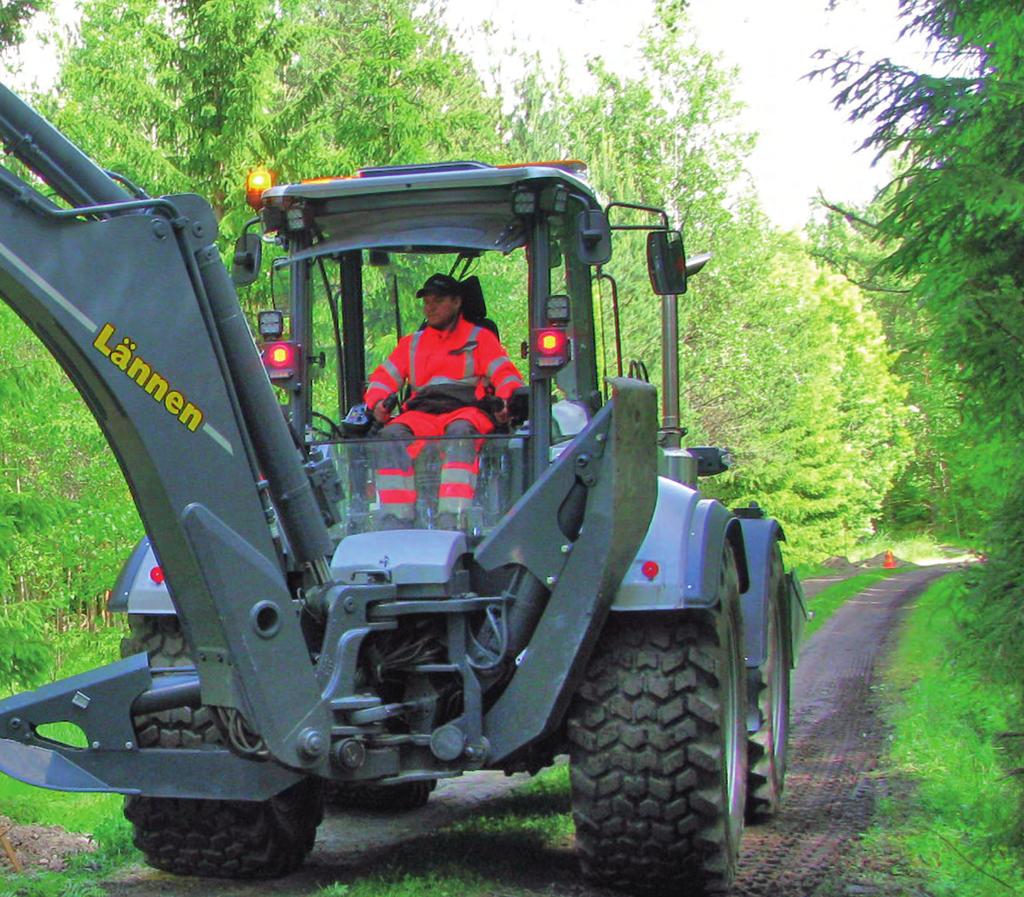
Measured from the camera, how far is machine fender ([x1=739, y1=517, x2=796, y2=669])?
7.32m

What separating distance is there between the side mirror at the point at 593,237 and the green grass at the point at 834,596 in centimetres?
1403

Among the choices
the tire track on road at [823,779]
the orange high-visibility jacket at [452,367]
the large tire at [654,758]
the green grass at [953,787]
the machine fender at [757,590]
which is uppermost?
the orange high-visibility jacket at [452,367]

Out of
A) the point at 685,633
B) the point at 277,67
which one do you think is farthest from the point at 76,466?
the point at 685,633

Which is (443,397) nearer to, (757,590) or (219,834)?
(219,834)

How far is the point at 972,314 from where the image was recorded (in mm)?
5840

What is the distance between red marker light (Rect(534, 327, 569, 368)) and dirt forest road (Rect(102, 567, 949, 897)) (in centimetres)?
210

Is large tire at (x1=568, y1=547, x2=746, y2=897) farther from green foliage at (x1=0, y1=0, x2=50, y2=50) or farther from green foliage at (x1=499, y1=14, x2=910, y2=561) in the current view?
green foliage at (x1=499, y1=14, x2=910, y2=561)

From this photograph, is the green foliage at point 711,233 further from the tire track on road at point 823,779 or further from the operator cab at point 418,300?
the operator cab at point 418,300

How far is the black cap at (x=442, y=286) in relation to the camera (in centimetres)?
639

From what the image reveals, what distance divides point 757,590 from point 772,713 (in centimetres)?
78

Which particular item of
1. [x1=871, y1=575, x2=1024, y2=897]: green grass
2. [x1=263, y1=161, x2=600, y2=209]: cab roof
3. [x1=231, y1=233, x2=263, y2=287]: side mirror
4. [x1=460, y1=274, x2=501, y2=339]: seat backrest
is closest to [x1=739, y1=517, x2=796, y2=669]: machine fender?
[x1=871, y1=575, x2=1024, y2=897]: green grass

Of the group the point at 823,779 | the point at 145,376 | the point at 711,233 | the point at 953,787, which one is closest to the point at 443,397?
the point at 145,376

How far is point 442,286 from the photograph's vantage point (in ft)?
21.0

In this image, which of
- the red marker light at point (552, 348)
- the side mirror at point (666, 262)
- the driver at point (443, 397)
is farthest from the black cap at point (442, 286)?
the side mirror at point (666, 262)
